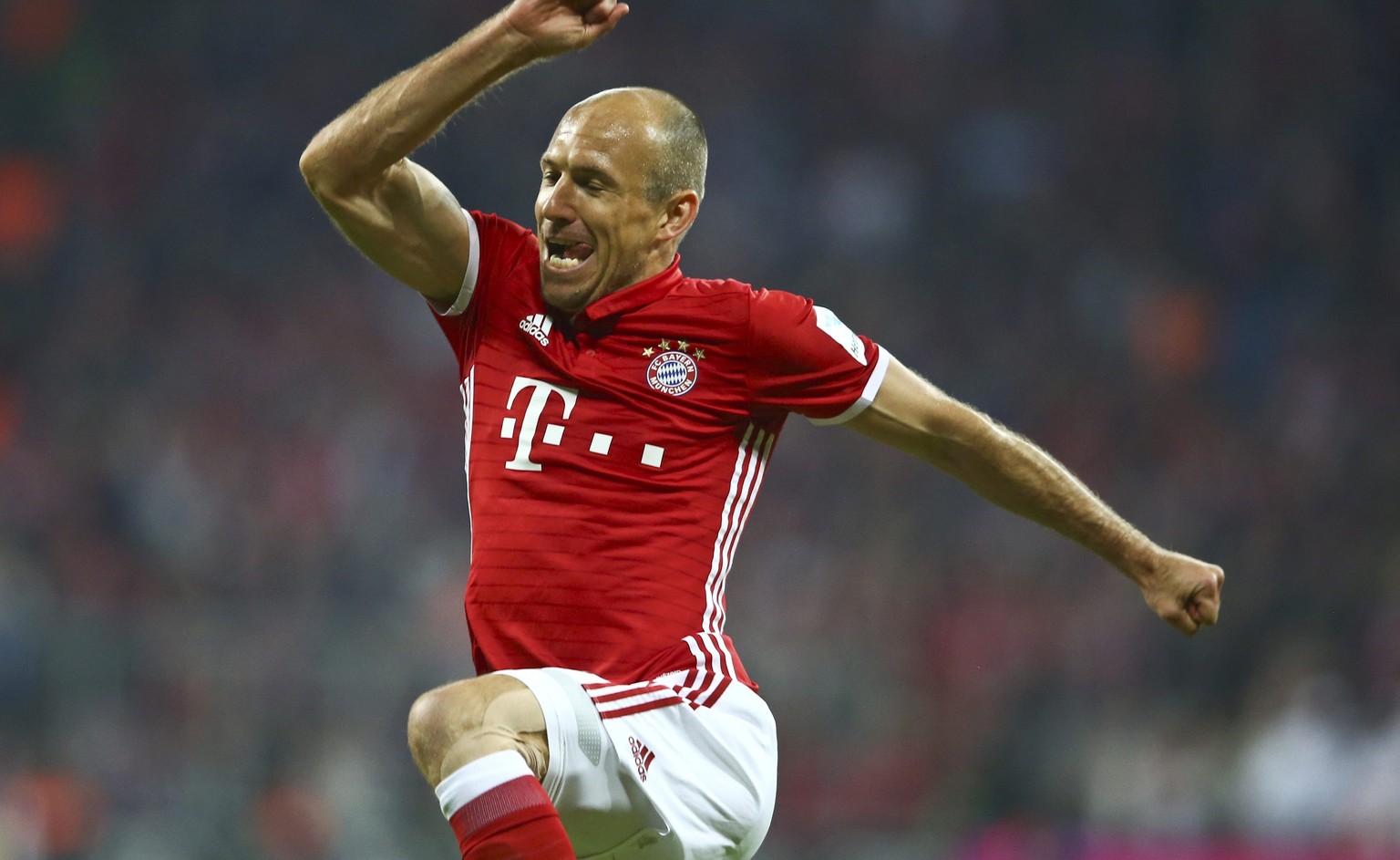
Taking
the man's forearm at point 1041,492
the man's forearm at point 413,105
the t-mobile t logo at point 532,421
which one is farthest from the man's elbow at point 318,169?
the man's forearm at point 1041,492

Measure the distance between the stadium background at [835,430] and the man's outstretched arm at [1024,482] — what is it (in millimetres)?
3330

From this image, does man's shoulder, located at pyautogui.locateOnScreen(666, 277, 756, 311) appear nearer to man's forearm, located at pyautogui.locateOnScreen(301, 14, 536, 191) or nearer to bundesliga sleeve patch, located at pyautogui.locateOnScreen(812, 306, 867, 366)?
bundesliga sleeve patch, located at pyautogui.locateOnScreen(812, 306, 867, 366)

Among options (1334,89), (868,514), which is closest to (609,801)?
(868,514)

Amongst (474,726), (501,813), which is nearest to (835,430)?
(474,726)

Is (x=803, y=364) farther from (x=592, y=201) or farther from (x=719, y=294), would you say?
(x=592, y=201)

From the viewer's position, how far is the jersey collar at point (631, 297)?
11.8ft

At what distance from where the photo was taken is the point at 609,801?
332 centimetres

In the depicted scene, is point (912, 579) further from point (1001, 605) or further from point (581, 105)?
point (581, 105)

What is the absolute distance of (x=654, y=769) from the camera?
3.36 metres

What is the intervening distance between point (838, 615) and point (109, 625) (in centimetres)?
410

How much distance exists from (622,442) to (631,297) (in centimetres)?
33

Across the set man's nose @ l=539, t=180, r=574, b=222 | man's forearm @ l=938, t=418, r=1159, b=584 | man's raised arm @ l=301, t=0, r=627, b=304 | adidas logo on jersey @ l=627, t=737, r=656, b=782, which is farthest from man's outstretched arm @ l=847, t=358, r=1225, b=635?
man's raised arm @ l=301, t=0, r=627, b=304

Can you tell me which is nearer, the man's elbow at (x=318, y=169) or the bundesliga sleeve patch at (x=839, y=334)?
the man's elbow at (x=318, y=169)

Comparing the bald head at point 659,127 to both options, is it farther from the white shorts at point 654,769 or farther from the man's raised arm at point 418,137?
the white shorts at point 654,769
